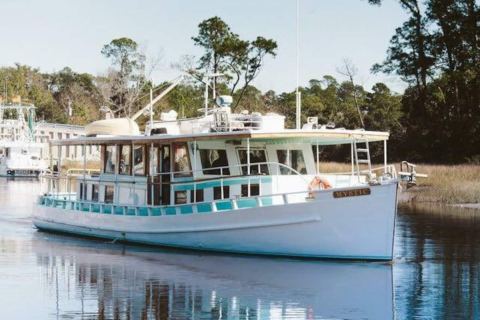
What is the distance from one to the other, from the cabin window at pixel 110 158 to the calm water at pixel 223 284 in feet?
7.76

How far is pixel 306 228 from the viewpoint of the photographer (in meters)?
24.1

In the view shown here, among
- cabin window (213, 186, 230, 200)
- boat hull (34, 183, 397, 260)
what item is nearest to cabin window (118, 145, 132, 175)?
boat hull (34, 183, 397, 260)

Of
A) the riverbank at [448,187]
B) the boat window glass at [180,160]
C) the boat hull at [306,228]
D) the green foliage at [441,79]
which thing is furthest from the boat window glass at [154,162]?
the green foliage at [441,79]

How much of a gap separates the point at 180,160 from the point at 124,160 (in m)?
2.69

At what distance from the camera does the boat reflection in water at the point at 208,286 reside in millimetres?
18297

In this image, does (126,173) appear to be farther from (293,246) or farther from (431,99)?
(431,99)

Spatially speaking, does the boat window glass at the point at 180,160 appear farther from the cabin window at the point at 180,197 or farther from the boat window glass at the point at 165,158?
the cabin window at the point at 180,197

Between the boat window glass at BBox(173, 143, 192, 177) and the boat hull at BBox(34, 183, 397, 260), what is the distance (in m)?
1.44

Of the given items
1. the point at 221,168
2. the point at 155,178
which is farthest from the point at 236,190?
the point at 155,178

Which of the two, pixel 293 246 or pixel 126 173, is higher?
pixel 126 173

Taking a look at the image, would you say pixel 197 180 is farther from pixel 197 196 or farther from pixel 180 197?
pixel 180 197

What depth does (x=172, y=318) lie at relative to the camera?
17438 mm

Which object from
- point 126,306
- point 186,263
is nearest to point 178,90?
point 186,263

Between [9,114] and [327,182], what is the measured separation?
304 ft
